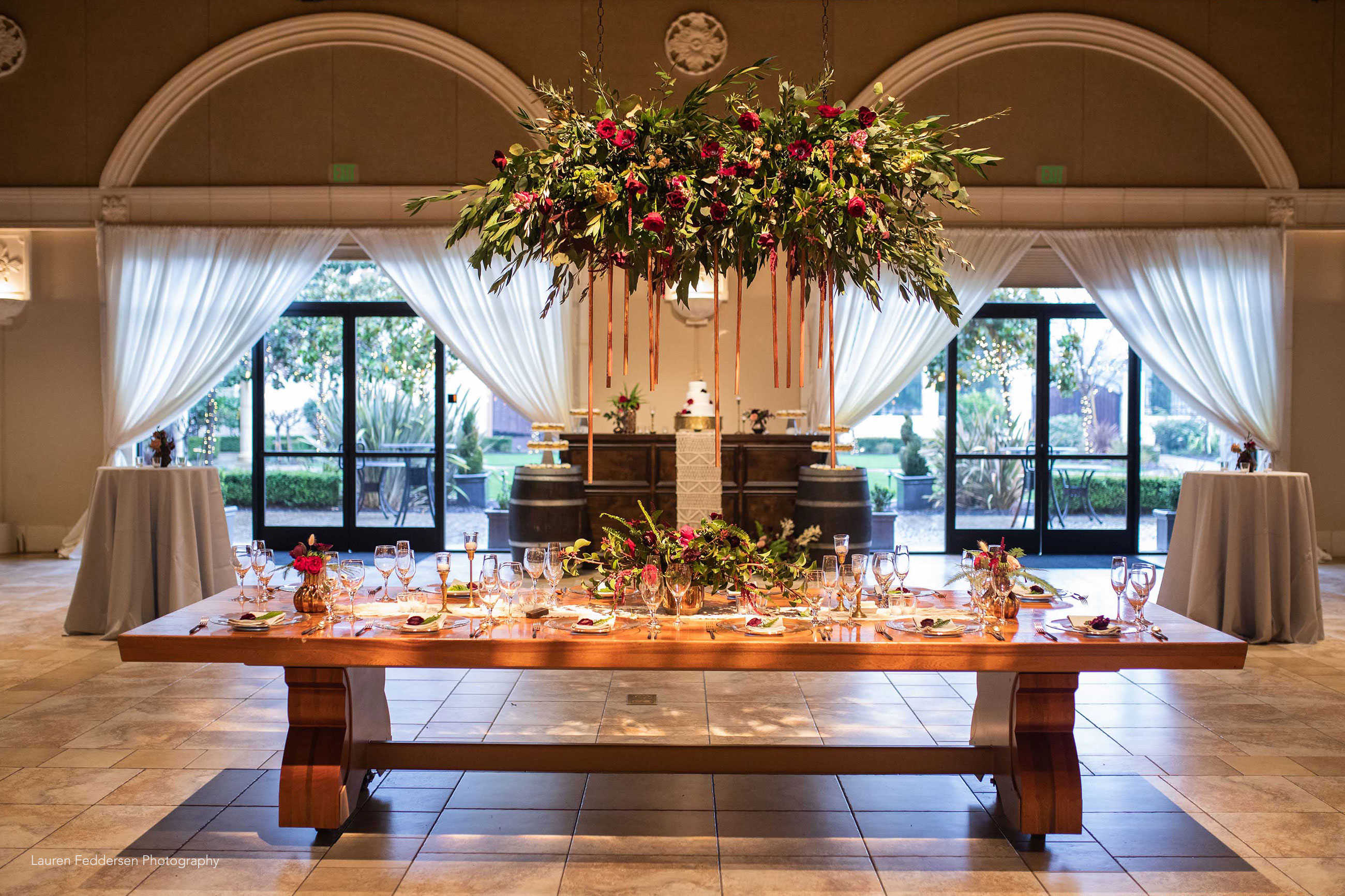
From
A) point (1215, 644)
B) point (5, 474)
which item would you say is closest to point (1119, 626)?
point (1215, 644)

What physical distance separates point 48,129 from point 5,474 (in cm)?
277

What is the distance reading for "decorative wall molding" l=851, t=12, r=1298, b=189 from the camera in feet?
27.4

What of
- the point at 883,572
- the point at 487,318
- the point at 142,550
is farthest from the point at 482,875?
the point at 487,318

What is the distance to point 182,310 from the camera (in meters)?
8.52

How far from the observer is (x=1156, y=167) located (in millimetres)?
8508

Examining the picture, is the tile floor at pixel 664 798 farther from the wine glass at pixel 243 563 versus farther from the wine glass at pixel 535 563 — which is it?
the wine glass at pixel 535 563

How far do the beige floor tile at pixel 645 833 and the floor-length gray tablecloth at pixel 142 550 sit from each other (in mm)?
3283

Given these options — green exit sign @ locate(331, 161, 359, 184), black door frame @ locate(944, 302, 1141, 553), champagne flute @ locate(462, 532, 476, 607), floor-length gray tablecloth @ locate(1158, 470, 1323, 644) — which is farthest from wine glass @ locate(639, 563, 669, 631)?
green exit sign @ locate(331, 161, 359, 184)

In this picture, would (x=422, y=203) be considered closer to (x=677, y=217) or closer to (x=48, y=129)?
(x=677, y=217)

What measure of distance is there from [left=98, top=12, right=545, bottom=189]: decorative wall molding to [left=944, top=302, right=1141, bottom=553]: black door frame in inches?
164

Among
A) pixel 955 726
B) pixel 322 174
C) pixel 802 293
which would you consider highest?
pixel 322 174

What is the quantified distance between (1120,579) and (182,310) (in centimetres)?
761

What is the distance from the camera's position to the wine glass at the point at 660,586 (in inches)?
117

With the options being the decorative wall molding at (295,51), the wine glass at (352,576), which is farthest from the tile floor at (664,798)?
the decorative wall molding at (295,51)
